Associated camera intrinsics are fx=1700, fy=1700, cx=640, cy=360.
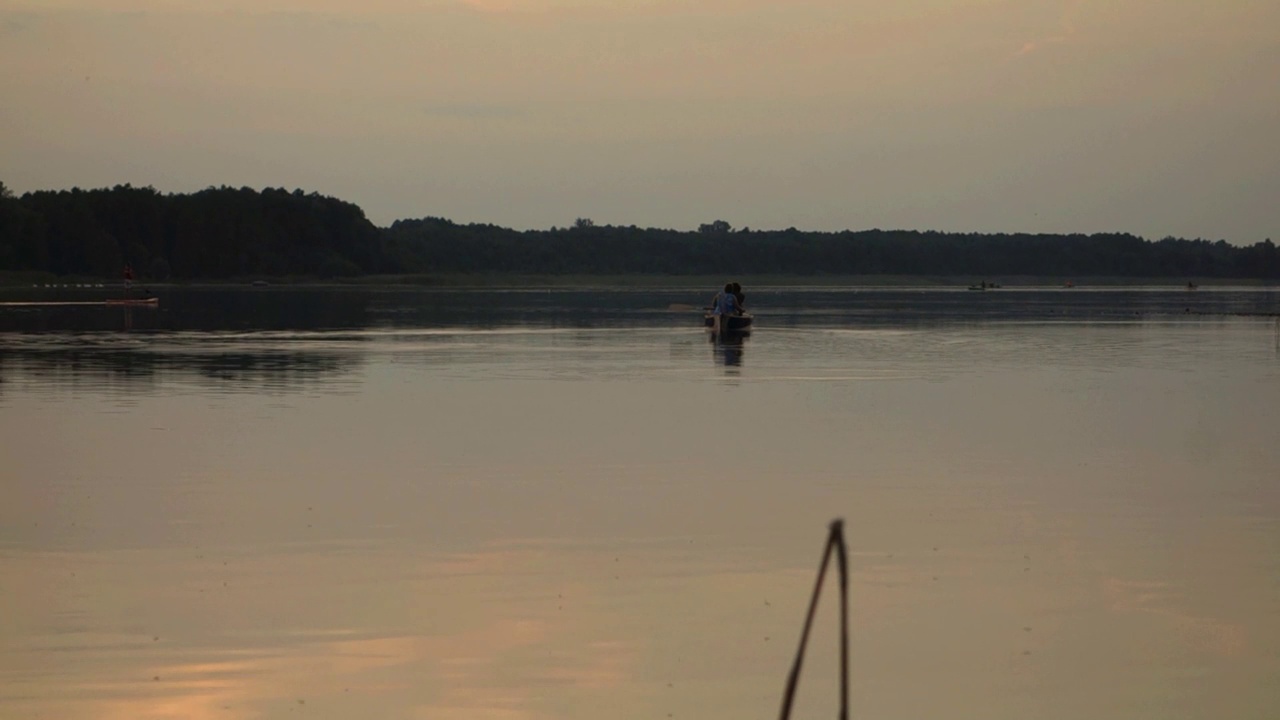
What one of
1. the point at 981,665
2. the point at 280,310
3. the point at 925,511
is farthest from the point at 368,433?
the point at 280,310

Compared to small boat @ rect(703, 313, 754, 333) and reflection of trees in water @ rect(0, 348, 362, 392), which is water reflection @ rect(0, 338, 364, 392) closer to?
reflection of trees in water @ rect(0, 348, 362, 392)

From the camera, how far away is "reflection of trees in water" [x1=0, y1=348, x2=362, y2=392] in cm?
3044

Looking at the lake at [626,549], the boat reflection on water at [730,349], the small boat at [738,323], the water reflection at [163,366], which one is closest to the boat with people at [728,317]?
the small boat at [738,323]

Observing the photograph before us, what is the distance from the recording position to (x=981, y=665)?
9.86 m

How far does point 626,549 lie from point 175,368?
2323 cm

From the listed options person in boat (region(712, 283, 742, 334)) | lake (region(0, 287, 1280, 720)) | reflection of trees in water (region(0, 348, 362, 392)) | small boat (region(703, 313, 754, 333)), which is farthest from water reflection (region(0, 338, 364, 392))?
small boat (region(703, 313, 754, 333))

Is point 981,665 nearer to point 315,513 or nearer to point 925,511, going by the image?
point 925,511

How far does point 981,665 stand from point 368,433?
13.4m

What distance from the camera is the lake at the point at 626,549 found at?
370 inches

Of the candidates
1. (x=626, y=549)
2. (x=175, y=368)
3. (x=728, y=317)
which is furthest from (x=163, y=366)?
(x=626, y=549)

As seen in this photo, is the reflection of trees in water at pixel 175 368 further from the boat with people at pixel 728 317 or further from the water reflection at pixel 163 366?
the boat with people at pixel 728 317

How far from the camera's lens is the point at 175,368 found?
34625 millimetres

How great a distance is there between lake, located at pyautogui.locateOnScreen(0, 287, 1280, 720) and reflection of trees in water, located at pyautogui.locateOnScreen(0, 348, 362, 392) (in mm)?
450

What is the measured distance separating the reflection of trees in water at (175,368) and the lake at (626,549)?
45cm
